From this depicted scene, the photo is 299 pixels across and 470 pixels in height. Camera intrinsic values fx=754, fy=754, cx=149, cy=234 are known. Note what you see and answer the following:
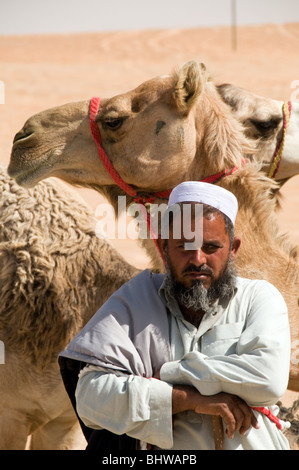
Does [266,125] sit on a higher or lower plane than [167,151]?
lower

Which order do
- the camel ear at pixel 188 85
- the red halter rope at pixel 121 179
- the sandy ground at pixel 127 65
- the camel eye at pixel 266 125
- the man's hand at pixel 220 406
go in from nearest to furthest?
1. the man's hand at pixel 220 406
2. the camel ear at pixel 188 85
3. the red halter rope at pixel 121 179
4. the camel eye at pixel 266 125
5. the sandy ground at pixel 127 65

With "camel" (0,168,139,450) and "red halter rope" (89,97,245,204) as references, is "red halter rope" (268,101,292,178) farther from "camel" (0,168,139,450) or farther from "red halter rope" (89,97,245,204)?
"camel" (0,168,139,450)

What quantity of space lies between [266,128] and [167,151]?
968 mm

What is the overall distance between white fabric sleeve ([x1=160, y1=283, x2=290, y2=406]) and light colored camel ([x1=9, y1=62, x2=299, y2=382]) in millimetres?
1313

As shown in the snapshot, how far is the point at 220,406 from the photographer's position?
8.53ft

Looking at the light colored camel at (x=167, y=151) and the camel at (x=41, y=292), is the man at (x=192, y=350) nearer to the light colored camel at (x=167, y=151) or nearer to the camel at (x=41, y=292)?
the light colored camel at (x=167, y=151)

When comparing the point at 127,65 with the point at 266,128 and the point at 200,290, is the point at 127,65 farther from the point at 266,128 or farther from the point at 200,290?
the point at 200,290

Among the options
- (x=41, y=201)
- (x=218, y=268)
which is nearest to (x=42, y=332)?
(x=41, y=201)

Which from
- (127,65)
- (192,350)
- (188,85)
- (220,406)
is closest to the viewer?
(220,406)

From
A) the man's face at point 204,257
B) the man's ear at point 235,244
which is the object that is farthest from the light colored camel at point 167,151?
the man's face at point 204,257

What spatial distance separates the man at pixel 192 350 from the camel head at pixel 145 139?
0.93 meters

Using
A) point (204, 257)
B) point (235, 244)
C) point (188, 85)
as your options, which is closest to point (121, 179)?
point (188, 85)

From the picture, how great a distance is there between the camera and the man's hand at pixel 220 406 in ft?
8.54

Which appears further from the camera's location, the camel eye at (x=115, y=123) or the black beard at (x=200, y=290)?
the camel eye at (x=115, y=123)
